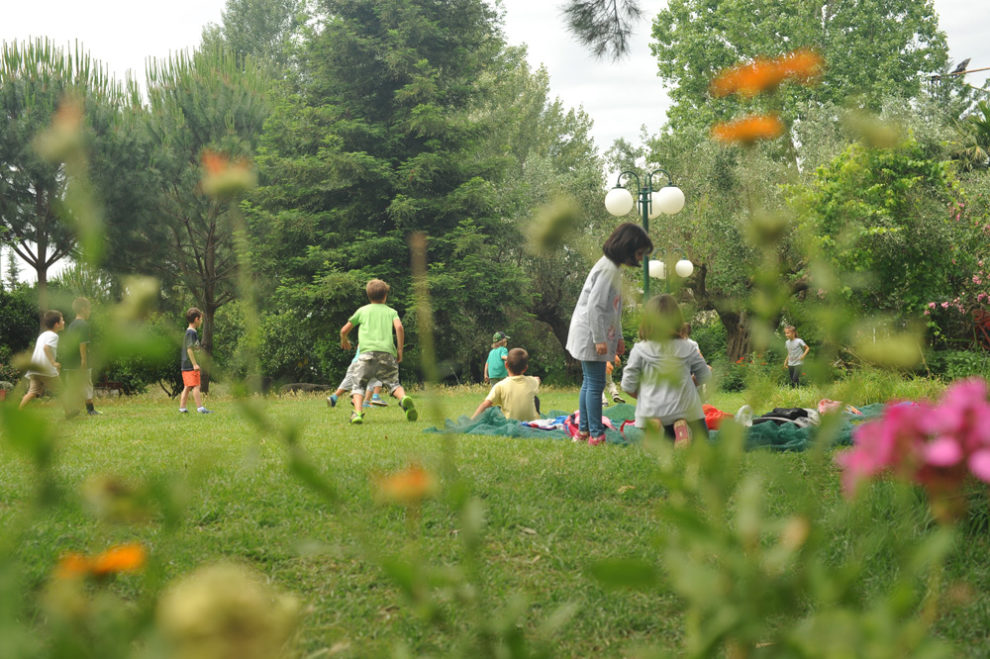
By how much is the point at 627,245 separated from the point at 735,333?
1895 centimetres

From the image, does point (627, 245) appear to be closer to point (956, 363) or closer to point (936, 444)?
point (936, 444)

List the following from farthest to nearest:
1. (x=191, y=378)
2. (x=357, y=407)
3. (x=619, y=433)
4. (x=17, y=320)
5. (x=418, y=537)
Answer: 1. (x=17, y=320)
2. (x=191, y=378)
3. (x=357, y=407)
4. (x=619, y=433)
5. (x=418, y=537)

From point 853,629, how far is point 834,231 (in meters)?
→ 15.8

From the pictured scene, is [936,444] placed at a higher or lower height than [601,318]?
lower

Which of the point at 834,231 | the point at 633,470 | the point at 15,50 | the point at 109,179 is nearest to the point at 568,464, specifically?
the point at 633,470

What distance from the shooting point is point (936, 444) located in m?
0.54

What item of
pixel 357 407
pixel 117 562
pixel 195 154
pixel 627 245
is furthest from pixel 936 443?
pixel 195 154

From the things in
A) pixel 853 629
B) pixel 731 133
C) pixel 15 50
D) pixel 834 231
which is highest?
pixel 15 50

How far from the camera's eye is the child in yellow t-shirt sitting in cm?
781

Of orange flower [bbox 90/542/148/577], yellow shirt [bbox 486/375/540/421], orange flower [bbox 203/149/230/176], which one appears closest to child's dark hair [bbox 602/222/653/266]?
yellow shirt [bbox 486/375/540/421]

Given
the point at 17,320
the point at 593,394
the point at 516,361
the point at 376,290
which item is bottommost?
the point at 593,394

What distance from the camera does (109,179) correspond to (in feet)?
50.5

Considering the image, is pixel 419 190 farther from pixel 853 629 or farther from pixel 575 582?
pixel 853 629

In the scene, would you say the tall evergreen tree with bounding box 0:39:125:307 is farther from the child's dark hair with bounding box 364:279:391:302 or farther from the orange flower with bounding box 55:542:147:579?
the orange flower with bounding box 55:542:147:579
